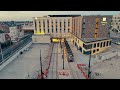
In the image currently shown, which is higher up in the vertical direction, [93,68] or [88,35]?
[88,35]

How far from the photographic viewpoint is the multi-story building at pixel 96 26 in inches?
1015

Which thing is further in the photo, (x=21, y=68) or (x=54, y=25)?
(x=54, y=25)

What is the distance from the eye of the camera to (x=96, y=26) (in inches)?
1033

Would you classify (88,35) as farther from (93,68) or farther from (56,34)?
(56,34)

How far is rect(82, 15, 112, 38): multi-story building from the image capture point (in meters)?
25.8

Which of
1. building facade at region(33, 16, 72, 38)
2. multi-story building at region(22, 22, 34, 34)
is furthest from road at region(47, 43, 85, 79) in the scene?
multi-story building at region(22, 22, 34, 34)

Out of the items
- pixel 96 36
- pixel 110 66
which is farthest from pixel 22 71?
pixel 96 36

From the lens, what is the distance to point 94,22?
1021 inches

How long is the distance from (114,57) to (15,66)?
19739 mm

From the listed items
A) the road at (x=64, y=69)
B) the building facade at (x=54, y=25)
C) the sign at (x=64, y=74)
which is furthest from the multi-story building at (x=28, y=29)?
the sign at (x=64, y=74)

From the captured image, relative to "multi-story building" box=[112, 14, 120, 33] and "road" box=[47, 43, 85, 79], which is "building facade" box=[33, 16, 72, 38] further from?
"multi-story building" box=[112, 14, 120, 33]

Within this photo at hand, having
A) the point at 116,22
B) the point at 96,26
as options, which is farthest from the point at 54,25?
the point at 116,22

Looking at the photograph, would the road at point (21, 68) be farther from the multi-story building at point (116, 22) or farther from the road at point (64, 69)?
the multi-story building at point (116, 22)

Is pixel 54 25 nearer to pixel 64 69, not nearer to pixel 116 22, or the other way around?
pixel 64 69
